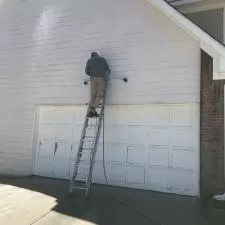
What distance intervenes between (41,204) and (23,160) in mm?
4228

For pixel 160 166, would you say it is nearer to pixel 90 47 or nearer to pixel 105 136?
pixel 105 136

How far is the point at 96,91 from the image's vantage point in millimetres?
9648

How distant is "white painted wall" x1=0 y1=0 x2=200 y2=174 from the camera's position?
30.5ft

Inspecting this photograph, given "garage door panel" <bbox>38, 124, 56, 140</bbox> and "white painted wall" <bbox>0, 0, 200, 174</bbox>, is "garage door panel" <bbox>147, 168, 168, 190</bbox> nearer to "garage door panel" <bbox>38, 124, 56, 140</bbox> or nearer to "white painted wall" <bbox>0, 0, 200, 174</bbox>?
"white painted wall" <bbox>0, 0, 200, 174</bbox>

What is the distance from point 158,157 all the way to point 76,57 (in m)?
4.10

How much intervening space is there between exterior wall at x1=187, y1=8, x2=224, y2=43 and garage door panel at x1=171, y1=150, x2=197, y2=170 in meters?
3.22

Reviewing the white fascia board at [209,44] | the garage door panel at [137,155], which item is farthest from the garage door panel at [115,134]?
the white fascia board at [209,44]

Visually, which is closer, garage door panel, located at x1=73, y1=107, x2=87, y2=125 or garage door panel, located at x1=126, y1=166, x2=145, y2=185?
garage door panel, located at x1=126, y1=166, x2=145, y2=185

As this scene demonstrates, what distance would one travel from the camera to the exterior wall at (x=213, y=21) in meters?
9.27

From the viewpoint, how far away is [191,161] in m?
8.82

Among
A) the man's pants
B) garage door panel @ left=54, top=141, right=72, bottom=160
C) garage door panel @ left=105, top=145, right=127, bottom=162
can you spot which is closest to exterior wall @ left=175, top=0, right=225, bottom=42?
the man's pants

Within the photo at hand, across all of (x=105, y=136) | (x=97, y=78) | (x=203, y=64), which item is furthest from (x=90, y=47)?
(x=203, y=64)

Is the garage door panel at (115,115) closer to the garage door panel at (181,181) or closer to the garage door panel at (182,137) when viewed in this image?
the garage door panel at (182,137)

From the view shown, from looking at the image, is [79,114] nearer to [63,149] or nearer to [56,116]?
[56,116]
